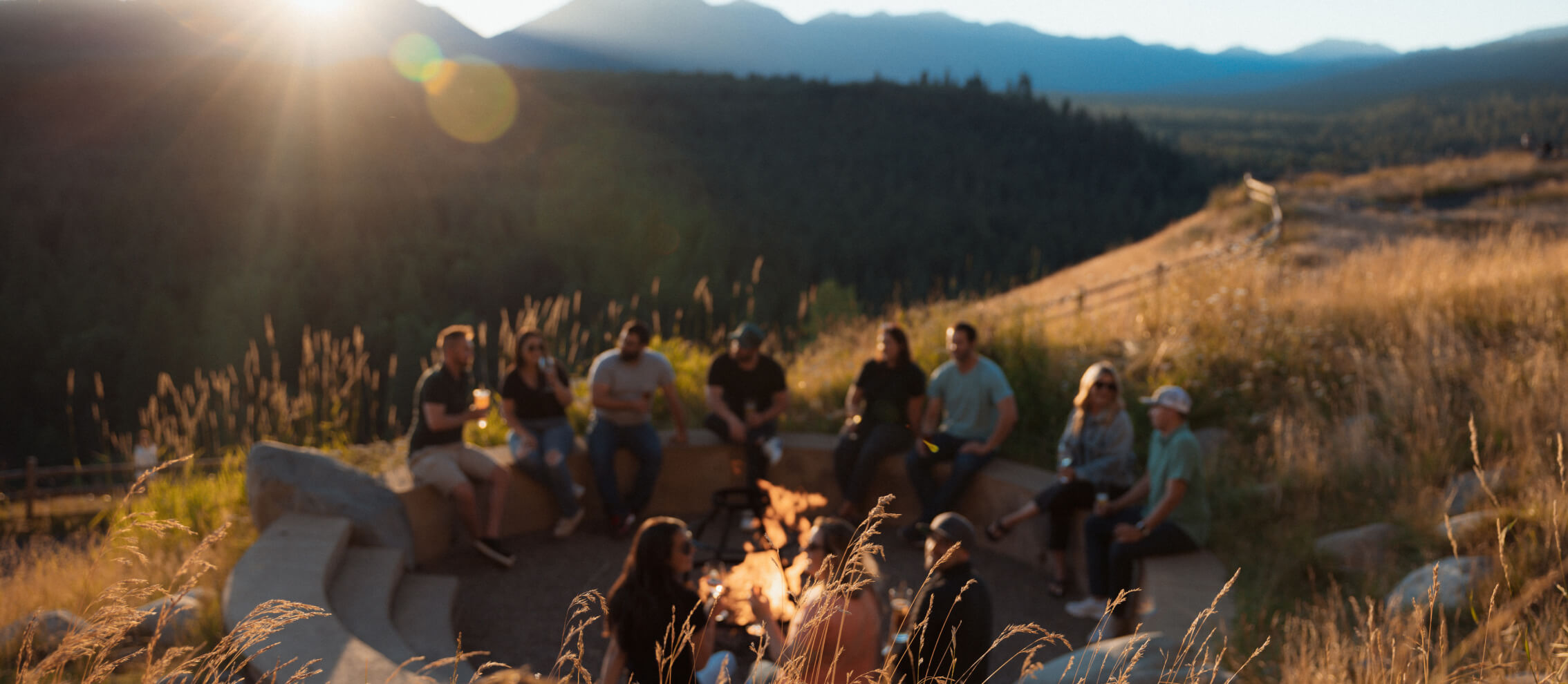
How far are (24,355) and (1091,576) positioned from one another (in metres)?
69.1

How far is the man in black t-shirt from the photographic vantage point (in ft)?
21.5

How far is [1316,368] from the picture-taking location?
23.2ft

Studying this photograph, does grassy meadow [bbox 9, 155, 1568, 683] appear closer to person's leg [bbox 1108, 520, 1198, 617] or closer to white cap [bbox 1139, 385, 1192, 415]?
person's leg [bbox 1108, 520, 1198, 617]

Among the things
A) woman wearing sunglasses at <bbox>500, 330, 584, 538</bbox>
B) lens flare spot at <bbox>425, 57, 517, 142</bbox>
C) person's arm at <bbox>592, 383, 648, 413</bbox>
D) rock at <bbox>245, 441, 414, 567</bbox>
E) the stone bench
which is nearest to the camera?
rock at <bbox>245, 441, 414, 567</bbox>

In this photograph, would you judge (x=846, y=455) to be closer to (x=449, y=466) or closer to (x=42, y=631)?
(x=449, y=466)

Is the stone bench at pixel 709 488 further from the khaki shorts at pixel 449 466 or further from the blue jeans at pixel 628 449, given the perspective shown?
the blue jeans at pixel 628 449

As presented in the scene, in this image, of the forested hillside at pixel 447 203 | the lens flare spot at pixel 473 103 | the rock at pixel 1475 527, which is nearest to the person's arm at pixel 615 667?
the rock at pixel 1475 527

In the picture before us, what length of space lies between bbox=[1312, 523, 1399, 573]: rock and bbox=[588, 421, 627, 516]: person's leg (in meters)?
4.09

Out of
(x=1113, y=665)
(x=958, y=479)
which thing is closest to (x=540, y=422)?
(x=958, y=479)

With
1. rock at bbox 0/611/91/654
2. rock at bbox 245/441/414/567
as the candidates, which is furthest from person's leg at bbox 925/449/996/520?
rock at bbox 0/611/91/654

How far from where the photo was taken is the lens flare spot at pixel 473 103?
98125 millimetres

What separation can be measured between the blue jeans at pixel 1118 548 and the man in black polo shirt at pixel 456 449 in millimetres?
3413

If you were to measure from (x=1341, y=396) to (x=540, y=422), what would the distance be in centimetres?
558

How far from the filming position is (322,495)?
17.0ft
